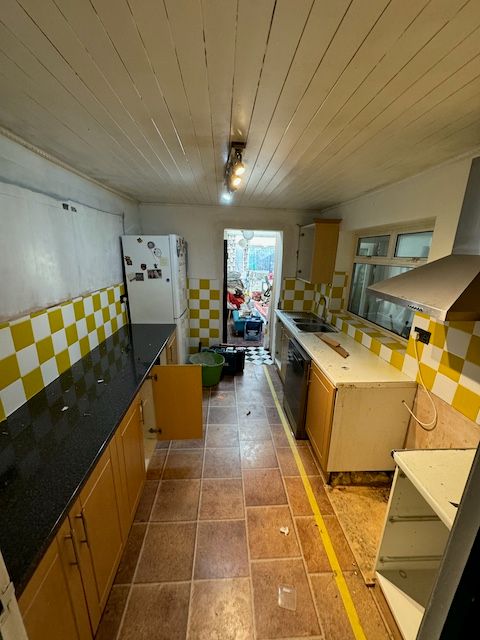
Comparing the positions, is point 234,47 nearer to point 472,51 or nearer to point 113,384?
point 472,51

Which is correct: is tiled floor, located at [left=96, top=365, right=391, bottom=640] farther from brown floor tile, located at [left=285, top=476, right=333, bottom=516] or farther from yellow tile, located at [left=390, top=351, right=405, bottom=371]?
yellow tile, located at [left=390, top=351, right=405, bottom=371]

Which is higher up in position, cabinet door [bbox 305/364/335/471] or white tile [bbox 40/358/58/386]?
white tile [bbox 40/358/58/386]

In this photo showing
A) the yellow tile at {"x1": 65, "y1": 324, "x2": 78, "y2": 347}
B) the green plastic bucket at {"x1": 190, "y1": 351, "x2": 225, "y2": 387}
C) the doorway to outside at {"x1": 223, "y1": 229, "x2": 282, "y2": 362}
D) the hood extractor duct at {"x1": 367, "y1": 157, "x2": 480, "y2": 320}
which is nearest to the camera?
the hood extractor duct at {"x1": 367, "y1": 157, "x2": 480, "y2": 320}

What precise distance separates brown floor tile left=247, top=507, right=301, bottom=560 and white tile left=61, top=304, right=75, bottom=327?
5.70 ft

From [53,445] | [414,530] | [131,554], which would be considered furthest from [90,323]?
[414,530]

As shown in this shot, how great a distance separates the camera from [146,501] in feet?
5.84

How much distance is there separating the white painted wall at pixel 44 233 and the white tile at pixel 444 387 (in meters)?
2.33

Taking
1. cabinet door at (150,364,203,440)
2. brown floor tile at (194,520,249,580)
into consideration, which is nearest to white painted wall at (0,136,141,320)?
cabinet door at (150,364,203,440)

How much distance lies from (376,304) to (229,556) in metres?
2.24

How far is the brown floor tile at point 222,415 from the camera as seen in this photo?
262 cm

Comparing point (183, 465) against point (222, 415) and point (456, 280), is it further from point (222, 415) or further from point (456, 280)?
point (456, 280)

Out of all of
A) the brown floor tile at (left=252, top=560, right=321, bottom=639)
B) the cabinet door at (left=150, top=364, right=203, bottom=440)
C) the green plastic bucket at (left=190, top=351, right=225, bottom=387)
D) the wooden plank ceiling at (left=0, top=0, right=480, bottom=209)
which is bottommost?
the brown floor tile at (left=252, top=560, right=321, bottom=639)

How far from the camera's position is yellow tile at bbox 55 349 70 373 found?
1654 mm

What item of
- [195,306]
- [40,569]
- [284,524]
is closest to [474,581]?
[40,569]
